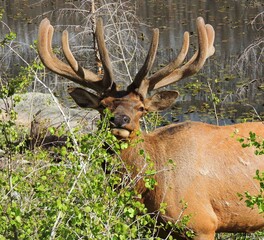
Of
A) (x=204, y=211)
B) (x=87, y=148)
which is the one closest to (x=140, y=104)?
(x=204, y=211)

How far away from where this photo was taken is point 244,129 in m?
6.73

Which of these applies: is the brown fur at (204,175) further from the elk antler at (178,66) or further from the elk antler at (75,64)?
the elk antler at (75,64)

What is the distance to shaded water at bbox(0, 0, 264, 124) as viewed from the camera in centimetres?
1681

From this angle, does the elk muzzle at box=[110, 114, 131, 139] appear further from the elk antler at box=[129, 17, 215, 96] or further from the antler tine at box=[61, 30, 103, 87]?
the antler tine at box=[61, 30, 103, 87]

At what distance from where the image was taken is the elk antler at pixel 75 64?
271 inches

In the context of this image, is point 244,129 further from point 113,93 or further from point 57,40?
point 57,40

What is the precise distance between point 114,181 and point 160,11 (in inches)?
1087

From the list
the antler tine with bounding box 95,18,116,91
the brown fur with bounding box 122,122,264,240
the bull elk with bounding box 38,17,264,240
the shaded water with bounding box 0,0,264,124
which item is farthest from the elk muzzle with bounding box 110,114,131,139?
the shaded water with bounding box 0,0,264,124

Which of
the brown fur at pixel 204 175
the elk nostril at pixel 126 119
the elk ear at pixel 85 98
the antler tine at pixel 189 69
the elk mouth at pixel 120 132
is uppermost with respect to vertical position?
the antler tine at pixel 189 69

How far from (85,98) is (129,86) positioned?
0.47 meters

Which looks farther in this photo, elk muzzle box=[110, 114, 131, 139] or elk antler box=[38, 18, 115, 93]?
elk antler box=[38, 18, 115, 93]

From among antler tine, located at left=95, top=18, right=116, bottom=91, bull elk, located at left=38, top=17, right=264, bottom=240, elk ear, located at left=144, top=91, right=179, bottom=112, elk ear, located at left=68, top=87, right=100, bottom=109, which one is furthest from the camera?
elk ear, located at left=144, top=91, right=179, bottom=112

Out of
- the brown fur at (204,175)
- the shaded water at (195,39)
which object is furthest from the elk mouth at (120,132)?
the shaded water at (195,39)

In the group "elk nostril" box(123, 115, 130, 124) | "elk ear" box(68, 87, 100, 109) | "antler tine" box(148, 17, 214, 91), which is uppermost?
"antler tine" box(148, 17, 214, 91)
